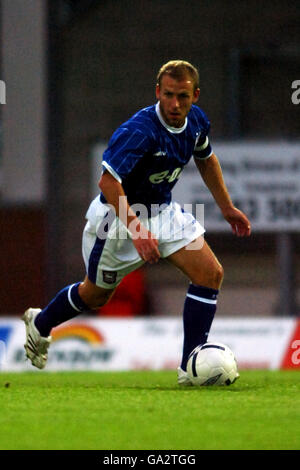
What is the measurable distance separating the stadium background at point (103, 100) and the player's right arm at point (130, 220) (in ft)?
29.8

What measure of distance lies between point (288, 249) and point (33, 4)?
4393 mm

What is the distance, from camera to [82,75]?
1467 cm

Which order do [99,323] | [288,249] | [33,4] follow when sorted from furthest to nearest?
[33,4], [288,249], [99,323]

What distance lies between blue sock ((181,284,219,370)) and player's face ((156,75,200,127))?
2.66ft

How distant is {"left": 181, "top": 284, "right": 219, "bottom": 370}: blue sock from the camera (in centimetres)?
544

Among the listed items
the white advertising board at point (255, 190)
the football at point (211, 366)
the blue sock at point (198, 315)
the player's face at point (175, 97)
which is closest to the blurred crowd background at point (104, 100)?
the white advertising board at point (255, 190)

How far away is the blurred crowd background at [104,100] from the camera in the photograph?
47.2 feet

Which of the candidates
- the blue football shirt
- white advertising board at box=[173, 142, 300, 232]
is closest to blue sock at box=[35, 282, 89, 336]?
the blue football shirt

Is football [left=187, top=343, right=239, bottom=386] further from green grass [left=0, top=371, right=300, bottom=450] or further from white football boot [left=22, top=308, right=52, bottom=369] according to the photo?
white football boot [left=22, top=308, right=52, bottom=369]

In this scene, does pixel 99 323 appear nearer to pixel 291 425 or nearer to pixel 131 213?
pixel 131 213

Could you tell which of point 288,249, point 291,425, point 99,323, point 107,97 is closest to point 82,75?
point 107,97

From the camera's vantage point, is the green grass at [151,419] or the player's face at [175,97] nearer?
the green grass at [151,419]

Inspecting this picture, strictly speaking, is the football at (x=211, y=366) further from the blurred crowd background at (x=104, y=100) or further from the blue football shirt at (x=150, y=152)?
the blurred crowd background at (x=104, y=100)

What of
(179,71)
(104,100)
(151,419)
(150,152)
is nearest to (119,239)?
(150,152)
